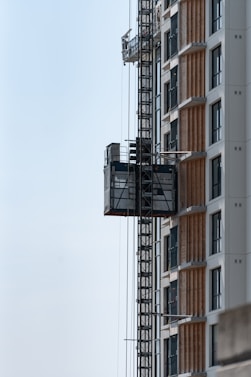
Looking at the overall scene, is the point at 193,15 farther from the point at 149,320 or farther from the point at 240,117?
the point at 149,320

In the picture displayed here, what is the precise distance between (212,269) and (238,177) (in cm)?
482

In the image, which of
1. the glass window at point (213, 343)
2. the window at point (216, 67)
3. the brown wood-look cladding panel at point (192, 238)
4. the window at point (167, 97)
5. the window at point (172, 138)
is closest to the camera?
the glass window at point (213, 343)

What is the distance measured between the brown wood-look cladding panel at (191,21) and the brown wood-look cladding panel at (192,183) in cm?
655

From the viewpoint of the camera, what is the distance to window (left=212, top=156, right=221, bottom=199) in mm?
71000

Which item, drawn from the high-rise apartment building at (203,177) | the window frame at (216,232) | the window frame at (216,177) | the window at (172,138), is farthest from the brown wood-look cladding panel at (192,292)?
the window at (172,138)

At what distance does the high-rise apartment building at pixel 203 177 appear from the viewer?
6906 centimetres

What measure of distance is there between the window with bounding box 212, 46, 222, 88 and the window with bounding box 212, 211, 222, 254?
673 centimetres

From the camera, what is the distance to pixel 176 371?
244 ft

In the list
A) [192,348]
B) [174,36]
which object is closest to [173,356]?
[192,348]

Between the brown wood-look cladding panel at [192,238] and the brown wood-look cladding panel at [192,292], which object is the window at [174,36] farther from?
the brown wood-look cladding panel at [192,292]

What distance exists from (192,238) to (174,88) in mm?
9481

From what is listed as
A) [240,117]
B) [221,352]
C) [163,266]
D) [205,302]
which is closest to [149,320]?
[163,266]

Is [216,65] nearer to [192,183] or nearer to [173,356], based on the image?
[192,183]

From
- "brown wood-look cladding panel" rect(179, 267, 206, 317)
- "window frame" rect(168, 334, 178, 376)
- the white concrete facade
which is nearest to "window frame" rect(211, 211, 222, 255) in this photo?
the white concrete facade
